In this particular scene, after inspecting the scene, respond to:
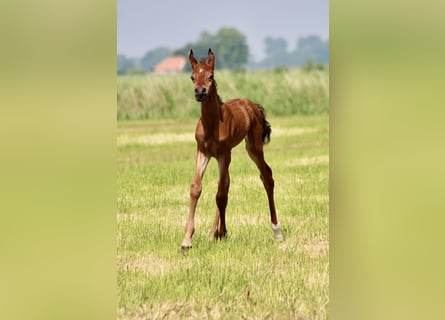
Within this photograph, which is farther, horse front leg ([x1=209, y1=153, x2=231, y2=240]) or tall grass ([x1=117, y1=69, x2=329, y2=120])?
tall grass ([x1=117, y1=69, x2=329, y2=120])

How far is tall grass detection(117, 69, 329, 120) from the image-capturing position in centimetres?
287

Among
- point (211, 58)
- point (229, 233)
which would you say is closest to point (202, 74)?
point (211, 58)

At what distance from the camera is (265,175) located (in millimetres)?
2773

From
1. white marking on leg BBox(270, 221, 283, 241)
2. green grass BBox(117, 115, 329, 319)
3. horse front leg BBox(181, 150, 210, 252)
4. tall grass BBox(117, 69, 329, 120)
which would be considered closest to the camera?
green grass BBox(117, 115, 329, 319)

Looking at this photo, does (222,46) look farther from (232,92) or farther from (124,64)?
(124,64)

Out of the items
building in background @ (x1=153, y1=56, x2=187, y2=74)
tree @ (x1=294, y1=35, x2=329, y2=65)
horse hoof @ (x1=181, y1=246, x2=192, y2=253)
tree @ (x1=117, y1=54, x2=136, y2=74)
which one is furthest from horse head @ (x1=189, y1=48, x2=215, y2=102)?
horse hoof @ (x1=181, y1=246, x2=192, y2=253)

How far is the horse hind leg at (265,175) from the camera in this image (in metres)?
2.77

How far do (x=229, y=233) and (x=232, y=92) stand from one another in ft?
1.85

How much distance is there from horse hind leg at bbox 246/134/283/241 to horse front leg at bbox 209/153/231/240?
14 cm

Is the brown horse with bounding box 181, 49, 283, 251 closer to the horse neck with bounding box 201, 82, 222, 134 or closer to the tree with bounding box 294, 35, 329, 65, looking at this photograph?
the horse neck with bounding box 201, 82, 222, 134

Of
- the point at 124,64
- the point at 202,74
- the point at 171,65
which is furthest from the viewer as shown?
the point at 171,65
